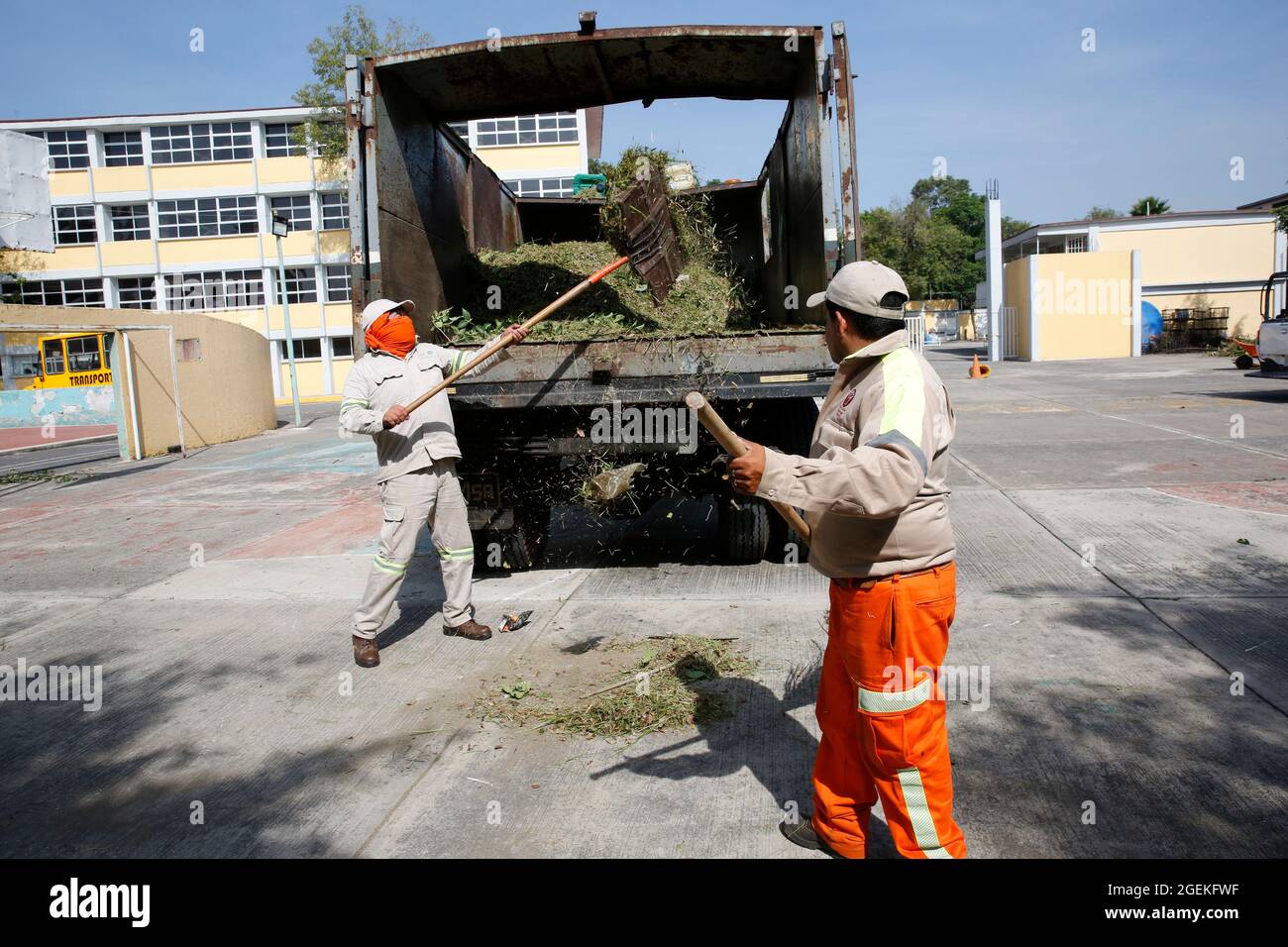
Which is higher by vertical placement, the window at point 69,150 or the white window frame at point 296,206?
the window at point 69,150

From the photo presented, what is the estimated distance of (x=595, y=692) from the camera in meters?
3.99

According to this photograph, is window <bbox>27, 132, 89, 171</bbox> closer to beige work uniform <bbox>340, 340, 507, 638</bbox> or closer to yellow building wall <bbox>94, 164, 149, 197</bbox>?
yellow building wall <bbox>94, 164, 149, 197</bbox>

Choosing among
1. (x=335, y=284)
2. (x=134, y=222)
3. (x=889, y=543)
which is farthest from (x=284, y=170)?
(x=889, y=543)

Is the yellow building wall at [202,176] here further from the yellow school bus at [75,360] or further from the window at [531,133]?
the yellow school bus at [75,360]

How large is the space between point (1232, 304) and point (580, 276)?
118 feet

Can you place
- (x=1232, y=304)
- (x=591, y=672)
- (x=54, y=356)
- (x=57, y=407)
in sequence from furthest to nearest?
(x=1232, y=304)
(x=57, y=407)
(x=54, y=356)
(x=591, y=672)

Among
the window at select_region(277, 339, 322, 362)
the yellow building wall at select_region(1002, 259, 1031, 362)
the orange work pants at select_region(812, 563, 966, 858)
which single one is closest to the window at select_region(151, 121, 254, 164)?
the window at select_region(277, 339, 322, 362)

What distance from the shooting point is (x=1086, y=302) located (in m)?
31.5

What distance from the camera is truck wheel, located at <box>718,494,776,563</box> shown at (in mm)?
5852

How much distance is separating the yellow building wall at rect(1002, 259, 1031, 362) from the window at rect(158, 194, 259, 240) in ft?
91.3

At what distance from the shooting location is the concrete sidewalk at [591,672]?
114 inches

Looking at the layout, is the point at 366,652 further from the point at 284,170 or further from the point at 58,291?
the point at 58,291

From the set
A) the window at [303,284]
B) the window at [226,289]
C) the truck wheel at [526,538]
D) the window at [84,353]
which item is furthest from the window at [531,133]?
the truck wheel at [526,538]

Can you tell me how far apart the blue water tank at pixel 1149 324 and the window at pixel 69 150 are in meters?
39.2
